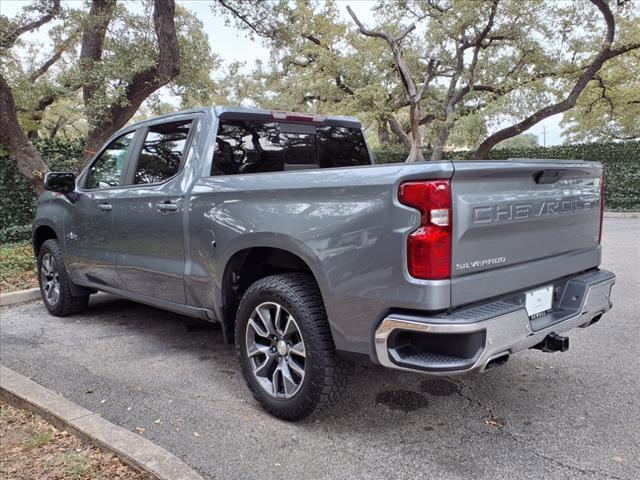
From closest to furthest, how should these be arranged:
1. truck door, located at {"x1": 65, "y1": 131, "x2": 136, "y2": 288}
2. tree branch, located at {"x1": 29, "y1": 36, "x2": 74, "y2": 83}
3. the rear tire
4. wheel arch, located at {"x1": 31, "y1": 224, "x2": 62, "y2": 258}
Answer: truck door, located at {"x1": 65, "y1": 131, "x2": 136, "y2": 288} < the rear tire < wheel arch, located at {"x1": 31, "y1": 224, "x2": 62, "y2": 258} < tree branch, located at {"x1": 29, "y1": 36, "x2": 74, "y2": 83}

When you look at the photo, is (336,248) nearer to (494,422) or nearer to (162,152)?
(494,422)

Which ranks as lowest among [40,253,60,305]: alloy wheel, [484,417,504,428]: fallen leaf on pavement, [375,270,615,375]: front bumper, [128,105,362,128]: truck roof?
[484,417,504,428]: fallen leaf on pavement

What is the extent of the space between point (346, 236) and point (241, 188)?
91 cm

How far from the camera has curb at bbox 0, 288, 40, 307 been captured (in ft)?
20.2

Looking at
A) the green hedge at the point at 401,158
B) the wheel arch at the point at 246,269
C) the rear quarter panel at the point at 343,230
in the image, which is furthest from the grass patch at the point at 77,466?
the green hedge at the point at 401,158

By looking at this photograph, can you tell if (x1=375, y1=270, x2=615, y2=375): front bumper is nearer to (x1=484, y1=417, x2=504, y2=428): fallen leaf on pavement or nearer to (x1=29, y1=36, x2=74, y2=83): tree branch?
(x1=484, y1=417, x2=504, y2=428): fallen leaf on pavement

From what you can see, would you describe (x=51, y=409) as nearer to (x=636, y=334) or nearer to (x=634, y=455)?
(x=634, y=455)

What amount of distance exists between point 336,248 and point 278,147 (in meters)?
1.59

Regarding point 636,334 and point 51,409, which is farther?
point 636,334

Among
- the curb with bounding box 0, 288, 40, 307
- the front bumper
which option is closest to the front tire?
the front bumper

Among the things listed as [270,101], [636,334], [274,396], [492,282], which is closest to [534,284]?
[492,282]

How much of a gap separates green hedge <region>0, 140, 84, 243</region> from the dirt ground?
8215 millimetres

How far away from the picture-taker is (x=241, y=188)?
320cm

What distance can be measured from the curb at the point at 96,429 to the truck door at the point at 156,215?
1037 mm
